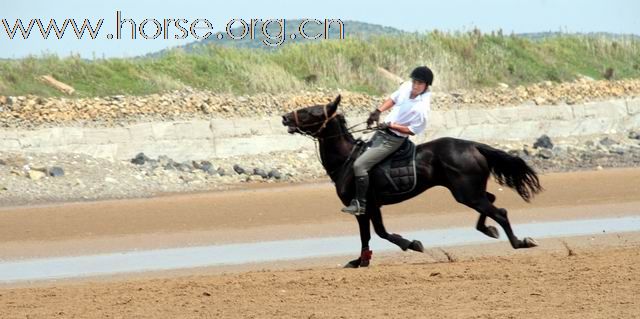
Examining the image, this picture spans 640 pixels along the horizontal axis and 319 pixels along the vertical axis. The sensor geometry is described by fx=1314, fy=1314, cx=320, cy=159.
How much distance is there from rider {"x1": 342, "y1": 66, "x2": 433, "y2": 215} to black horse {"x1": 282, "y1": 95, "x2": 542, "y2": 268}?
21 cm

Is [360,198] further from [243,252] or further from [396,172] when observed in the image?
[243,252]

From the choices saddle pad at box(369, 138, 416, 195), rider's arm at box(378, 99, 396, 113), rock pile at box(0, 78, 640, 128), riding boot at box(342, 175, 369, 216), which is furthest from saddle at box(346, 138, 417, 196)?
rock pile at box(0, 78, 640, 128)

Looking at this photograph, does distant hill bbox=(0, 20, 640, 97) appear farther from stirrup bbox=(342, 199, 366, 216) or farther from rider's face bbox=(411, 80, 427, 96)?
rider's face bbox=(411, 80, 427, 96)

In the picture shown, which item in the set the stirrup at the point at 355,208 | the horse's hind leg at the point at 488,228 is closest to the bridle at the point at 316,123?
the stirrup at the point at 355,208

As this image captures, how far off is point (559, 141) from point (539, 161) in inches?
191

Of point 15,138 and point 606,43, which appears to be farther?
point 606,43

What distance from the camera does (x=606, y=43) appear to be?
1714 inches

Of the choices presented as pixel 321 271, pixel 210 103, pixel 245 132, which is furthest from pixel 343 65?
pixel 321 271

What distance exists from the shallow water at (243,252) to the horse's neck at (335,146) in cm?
148

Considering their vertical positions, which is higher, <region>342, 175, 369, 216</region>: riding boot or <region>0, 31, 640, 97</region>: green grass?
<region>0, 31, 640, 97</region>: green grass

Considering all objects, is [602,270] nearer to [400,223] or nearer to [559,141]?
[400,223]

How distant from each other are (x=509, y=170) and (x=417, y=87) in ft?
5.09

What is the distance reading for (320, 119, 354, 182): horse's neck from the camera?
1375cm

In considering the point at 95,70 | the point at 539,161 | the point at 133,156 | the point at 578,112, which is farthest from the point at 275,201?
the point at 578,112
